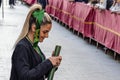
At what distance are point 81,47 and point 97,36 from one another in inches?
27.0

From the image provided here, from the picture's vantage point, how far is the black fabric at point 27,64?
9.37ft

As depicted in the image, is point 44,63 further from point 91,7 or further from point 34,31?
point 91,7

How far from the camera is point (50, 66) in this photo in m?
2.92

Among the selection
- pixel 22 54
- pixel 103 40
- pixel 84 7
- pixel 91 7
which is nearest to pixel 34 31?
pixel 22 54

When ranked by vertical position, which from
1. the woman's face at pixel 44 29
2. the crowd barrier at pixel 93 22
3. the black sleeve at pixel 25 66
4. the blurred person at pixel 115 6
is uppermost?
the woman's face at pixel 44 29

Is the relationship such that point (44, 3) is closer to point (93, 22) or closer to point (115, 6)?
point (93, 22)

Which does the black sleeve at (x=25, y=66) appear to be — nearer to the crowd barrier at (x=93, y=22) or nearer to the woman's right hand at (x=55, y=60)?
the woman's right hand at (x=55, y=60)

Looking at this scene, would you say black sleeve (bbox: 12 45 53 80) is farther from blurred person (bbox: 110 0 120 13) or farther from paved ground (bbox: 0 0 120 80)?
blurred person (bbox: 110 0 120 13)

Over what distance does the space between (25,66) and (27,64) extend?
0.03 meters

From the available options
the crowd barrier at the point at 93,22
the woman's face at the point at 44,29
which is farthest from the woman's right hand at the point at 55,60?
the crowd barrier at the point at 93,22

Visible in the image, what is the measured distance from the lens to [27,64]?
9.46 feet

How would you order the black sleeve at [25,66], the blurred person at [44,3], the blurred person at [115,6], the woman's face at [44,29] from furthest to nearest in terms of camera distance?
1. the blurred person at [44,3]
2. the blurred person at [115,6]
3. the woman's face at [44,29]
4. the black sleeve at [25,66]

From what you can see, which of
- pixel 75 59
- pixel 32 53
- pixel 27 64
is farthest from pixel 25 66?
pixel 75 59

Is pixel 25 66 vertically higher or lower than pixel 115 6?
higher
